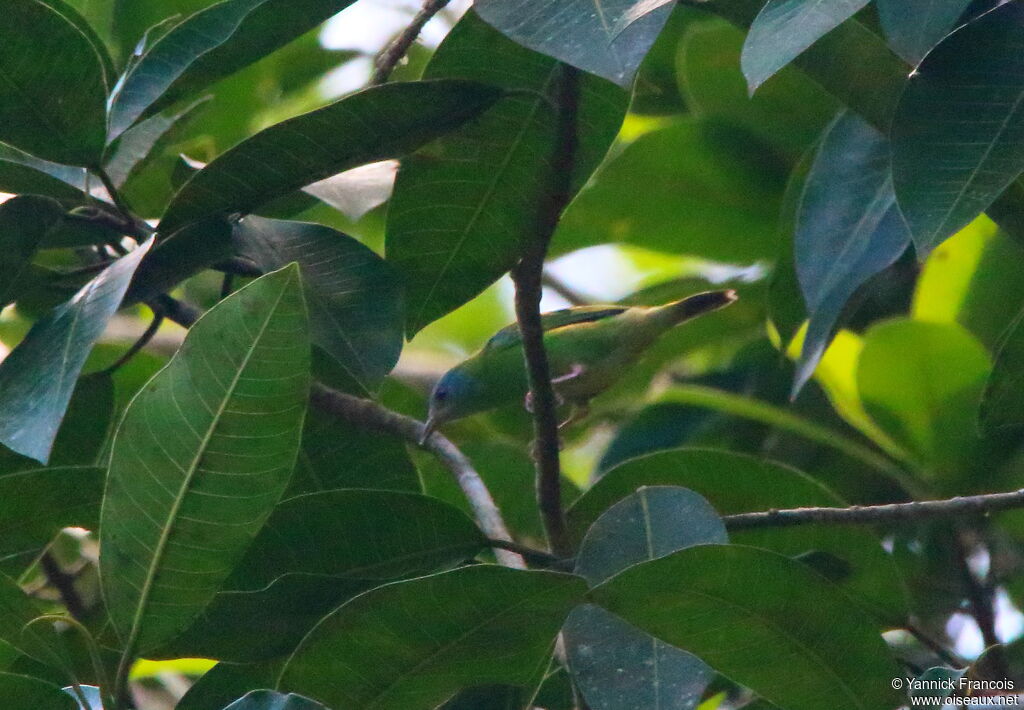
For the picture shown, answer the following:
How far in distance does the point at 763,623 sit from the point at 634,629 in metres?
0.15

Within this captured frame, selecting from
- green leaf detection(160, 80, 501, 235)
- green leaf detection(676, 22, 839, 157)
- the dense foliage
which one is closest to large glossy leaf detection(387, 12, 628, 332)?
the dense foliage

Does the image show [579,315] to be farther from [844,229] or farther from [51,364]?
[51,364]

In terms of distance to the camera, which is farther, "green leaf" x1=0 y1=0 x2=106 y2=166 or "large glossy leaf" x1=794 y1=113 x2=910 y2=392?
"large glossy leaf" x1=794 y1=113 x2=910 y2=392

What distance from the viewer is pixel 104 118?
4.80ft

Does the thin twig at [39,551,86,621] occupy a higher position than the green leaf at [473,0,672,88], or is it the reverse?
the green leaf at [473,0,672,88]

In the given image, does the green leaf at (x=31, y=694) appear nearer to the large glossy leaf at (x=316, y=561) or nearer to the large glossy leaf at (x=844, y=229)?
the large glossy leaf at (x=316, y=561)

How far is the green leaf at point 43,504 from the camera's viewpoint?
60.1 inches

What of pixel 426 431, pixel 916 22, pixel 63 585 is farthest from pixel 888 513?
pixel 63 585

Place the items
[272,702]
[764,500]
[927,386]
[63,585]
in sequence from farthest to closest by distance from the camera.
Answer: [63,585]
[927,386]
[764,500]
[272,702]

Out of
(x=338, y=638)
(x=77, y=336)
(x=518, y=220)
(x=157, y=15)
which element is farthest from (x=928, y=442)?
(x=157, y=15)

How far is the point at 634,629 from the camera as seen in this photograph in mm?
1354

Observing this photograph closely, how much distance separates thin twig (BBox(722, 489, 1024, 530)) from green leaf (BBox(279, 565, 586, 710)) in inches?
14.4

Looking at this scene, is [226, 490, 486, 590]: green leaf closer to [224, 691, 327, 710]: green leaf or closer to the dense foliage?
the dense foliage

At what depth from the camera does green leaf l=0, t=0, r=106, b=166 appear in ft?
4.53
